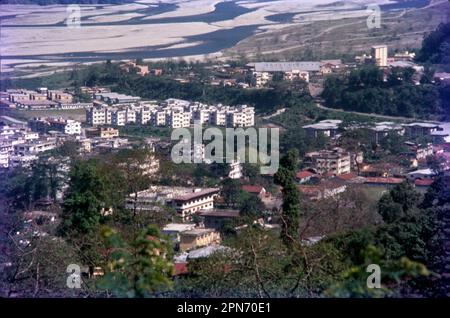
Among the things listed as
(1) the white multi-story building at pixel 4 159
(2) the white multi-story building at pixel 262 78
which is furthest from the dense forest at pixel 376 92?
(1) the white multi-story building at pixel 4 159

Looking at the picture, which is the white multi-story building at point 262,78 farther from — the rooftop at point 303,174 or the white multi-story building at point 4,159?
the white multi-story building at point 4,159

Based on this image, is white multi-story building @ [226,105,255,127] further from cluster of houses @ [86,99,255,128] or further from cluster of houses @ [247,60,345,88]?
cluster of houses @ [247,60,345,88]

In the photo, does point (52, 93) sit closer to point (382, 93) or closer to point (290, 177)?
point (290, 177)

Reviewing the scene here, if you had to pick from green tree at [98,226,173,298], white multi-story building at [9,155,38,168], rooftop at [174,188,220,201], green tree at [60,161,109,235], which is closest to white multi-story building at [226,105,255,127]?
rooftop at [174,188,220,201]

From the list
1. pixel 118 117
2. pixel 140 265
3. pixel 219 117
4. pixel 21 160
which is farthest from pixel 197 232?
pixel 140 265

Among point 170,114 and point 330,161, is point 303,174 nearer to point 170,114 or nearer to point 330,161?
point 330,161
